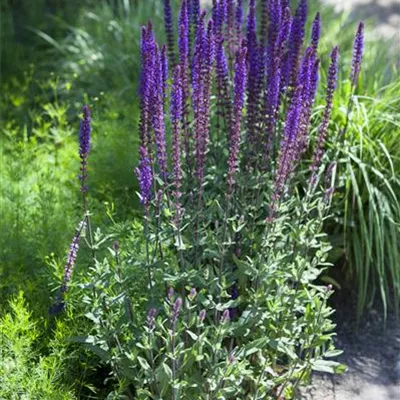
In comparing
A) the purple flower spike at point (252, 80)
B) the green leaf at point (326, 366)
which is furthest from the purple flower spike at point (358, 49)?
the green leaf at point (326, 366)

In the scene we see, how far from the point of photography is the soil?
393 cm

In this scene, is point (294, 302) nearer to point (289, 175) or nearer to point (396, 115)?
point (289, 175)

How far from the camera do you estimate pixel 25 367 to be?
10.3 ft

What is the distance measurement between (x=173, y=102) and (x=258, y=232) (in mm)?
1030

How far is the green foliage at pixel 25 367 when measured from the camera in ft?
10.0

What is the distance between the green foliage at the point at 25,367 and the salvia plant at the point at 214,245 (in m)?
0.18

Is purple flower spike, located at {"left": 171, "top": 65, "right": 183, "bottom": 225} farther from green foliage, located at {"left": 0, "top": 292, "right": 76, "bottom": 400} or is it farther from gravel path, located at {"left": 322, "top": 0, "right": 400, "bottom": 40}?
gravel path, located at {"left": 322, "top": 0, "right": 400, "bottom": 40}

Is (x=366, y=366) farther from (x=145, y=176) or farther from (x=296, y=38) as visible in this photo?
(x=145, y=176)

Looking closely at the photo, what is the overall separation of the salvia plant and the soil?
312mm

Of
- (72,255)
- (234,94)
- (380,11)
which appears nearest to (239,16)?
(234,94)

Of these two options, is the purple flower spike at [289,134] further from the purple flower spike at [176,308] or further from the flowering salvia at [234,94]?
the purple flower spike at [176,308]

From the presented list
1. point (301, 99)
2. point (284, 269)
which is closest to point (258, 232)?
point (284, 269)

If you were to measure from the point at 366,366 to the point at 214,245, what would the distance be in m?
1.33

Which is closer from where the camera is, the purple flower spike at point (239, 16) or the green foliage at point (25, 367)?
the green foliage at point (25, 367)
